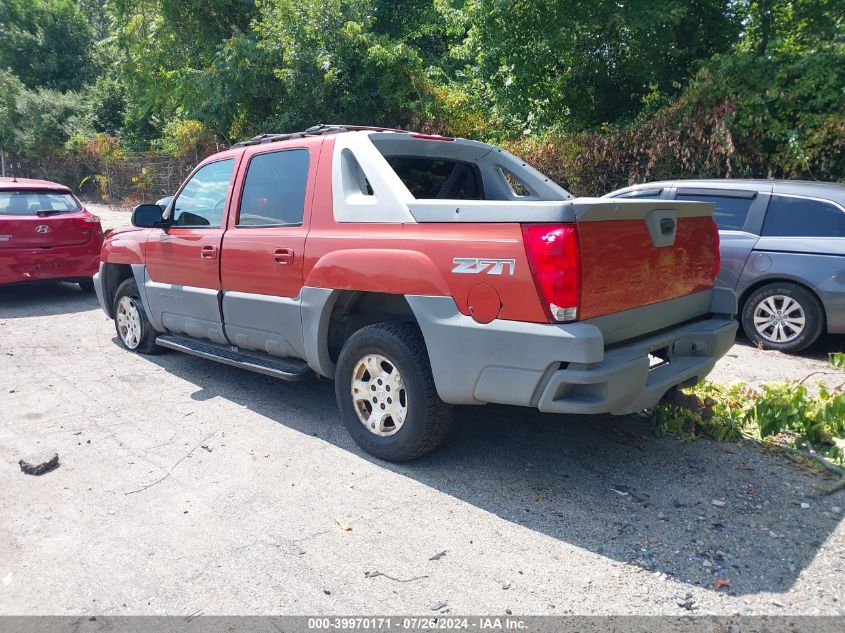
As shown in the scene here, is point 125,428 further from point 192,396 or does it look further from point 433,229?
point 433,229

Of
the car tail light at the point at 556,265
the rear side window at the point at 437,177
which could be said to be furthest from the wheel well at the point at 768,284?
the car tail light at the point at 556,265

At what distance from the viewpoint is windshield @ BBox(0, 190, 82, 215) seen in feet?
28.7

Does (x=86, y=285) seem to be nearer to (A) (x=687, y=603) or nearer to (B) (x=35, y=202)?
(B) (x=35, y=202)

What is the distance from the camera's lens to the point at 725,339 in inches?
157

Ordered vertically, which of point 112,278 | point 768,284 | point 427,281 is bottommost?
point 768,284

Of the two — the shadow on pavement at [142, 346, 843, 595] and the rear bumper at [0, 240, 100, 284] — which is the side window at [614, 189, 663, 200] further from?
the rear bumper at [0, 240, 100, 284]

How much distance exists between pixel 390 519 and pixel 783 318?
5.00 metres

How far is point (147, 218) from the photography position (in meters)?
5.65

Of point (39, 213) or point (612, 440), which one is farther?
point (39, 213)

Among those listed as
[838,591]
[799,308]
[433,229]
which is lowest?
[838,591]

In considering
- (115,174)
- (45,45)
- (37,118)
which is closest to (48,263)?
(115,174)

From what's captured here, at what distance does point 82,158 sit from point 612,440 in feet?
90.6

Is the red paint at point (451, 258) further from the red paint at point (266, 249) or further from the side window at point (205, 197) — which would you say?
the side window at point (205, 197)

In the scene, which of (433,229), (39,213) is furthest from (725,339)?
(39,213)
